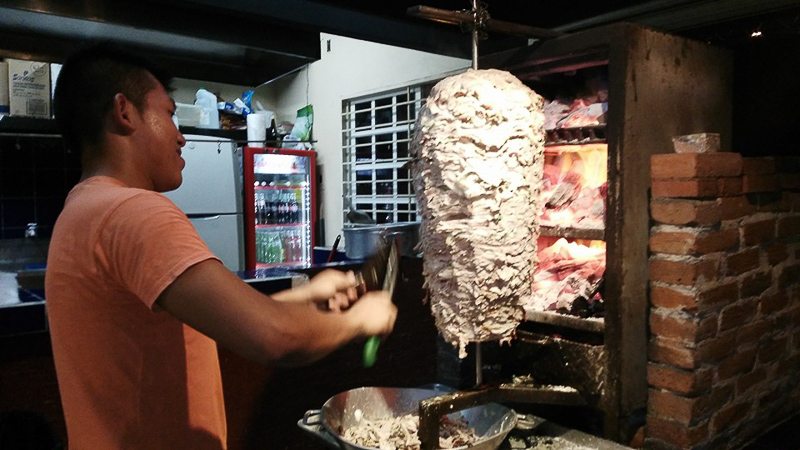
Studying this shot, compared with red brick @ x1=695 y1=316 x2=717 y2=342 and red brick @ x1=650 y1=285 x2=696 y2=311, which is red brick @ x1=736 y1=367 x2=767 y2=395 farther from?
red brick @ x1=650 y1=285 x2=696 y2=311

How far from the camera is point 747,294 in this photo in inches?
72.2

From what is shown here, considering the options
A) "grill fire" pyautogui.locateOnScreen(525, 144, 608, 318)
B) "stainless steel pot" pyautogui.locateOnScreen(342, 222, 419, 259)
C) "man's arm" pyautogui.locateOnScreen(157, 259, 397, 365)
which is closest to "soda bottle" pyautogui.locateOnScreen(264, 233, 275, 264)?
"stainless steel pot" pyautogui.locateOnScreen(342, 222, 419, 259)

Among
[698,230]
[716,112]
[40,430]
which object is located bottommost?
[40,430]

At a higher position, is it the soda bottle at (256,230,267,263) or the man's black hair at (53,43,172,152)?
the man's black hair at (53,43,172,152)

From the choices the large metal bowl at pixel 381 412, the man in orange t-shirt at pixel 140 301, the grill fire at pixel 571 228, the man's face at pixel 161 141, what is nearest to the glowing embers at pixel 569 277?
the grill fire at pixel 571 228

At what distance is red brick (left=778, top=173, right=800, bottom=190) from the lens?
192 cm

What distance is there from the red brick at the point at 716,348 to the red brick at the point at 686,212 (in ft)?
1.17

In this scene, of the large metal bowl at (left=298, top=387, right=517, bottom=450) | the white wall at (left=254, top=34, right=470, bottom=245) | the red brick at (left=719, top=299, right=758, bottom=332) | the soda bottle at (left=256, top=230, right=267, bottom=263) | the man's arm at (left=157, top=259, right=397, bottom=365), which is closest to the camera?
the man's arm at (left=157, top=259, right=397, bottom=365)

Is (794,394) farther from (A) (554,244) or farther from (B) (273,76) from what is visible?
(B) (273,76)

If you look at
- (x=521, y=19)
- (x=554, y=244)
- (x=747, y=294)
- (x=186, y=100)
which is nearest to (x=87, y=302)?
(x=554, y=244)

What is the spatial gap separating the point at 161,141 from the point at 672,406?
5.36 feet

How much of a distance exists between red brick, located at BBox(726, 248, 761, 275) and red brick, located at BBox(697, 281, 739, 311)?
42 millimetres

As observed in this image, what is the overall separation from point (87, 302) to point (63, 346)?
0.15 metres

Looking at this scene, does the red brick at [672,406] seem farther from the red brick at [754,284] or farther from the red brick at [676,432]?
the red brick at [754,284]
